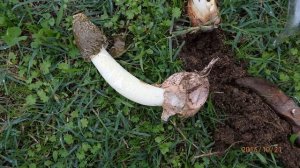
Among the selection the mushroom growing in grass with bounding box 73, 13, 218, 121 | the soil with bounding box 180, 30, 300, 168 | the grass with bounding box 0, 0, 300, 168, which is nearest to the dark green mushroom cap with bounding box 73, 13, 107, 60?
the mushroom growing in grass with bounding box 73, 13, 218, 121

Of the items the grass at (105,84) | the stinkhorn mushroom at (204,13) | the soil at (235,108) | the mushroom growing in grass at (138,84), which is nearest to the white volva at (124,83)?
the mushroom growing in grass at (138,84)

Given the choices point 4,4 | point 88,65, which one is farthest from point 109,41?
point 4,4

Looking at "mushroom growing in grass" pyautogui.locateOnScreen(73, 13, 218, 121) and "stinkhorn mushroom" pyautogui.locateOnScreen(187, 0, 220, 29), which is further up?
"stinkhorn mushroom" pyautogui.locateOnScreen(187, 0, 220, 29)

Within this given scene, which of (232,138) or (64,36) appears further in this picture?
(64,36)

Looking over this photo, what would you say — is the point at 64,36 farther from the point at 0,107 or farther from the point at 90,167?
the point at 90,167

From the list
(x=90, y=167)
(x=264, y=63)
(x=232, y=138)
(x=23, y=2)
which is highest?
(x=23, y=2)

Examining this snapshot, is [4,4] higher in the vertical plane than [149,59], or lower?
higher

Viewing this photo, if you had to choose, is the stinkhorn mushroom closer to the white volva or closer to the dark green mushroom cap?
the white volva
